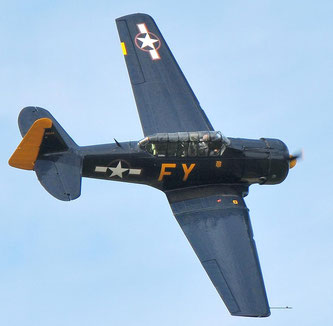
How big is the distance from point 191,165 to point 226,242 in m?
2.29

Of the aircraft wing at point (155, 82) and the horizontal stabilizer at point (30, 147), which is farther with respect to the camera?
the aircraft wing at point (155, 82)

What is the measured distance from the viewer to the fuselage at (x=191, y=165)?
30938mm

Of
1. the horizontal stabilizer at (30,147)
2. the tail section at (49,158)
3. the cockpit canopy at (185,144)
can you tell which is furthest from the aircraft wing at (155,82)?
the horizontal stabilizer at (30,147)

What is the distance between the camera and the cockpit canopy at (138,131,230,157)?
102 feet

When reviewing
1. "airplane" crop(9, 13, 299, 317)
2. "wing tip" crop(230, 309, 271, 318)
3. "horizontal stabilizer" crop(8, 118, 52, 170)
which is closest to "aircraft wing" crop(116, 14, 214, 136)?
"airplane" crop(9, 13, 299, 317)

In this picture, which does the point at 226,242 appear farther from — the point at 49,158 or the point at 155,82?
the point at 155,82

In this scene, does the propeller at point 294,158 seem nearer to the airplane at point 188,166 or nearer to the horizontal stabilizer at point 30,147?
the airplane at point 188,166

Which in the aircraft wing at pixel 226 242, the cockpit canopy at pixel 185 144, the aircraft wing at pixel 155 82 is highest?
the aircraft wing at pixel 155 82

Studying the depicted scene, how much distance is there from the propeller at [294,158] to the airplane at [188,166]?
1.4 inches

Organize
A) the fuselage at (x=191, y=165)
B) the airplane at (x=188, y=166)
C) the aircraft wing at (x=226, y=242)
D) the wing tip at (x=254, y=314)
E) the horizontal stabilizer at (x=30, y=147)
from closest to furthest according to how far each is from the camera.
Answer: the wing tip at (x=254, y=314), the aircraft wing at (x=226, y=242), the airplane at (x=188, y=166), the horizontal stabilizer at (x=30, y=147), the fuselage at (x=191, y=165)

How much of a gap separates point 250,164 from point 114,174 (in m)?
3.45

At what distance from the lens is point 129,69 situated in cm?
3381

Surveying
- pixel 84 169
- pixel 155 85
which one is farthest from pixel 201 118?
pixel 84 169

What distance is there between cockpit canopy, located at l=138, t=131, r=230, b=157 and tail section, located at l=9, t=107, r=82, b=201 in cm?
185
